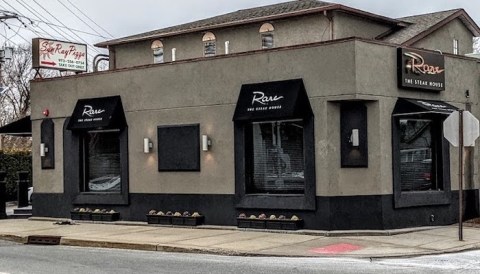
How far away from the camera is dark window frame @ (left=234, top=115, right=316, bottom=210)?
1667 cm

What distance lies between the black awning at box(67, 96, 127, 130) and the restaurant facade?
4 cm

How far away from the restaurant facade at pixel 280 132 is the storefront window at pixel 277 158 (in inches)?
1.1

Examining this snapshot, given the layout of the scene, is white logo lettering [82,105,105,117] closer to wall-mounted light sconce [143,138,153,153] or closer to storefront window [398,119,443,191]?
wall-mounted light sconce [143,138,153,153]

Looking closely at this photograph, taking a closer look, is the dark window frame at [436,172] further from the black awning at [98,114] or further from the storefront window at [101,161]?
the storefront window at [101,161]

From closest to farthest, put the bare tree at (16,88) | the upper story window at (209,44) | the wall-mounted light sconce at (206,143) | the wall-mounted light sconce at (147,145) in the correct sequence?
the wall-mounted light sconce at (206,143) < the wall-mounted light sconce at (147,145) < the upper story window at (209,44) < the bare tree at (16,88)

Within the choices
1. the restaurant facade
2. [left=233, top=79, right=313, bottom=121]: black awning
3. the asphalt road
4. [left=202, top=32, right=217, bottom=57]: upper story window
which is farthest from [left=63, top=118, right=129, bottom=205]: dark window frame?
the asphalt road

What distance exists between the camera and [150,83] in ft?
64.5

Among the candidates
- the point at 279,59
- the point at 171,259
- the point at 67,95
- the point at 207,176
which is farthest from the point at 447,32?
the point at 171,259

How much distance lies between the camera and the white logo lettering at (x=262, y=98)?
673 inches

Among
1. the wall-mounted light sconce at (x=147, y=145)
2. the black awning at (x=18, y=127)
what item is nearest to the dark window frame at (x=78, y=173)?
the wall-mounted light sconce at (x=147, y=145)

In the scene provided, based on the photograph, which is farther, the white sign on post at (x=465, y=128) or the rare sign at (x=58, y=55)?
the rare sign at (x=58, y=55)

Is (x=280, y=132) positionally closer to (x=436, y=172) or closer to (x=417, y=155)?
(x=417, y=155)

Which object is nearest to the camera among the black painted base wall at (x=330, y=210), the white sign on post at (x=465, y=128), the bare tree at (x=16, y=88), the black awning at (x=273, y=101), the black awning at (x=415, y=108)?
the white sign on post at (x=465, y=128)

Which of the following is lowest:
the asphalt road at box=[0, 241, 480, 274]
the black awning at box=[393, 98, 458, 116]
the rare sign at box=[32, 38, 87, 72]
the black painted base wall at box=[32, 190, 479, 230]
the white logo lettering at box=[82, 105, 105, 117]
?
the asphalt road at box=[0, 241, 480, 274]
